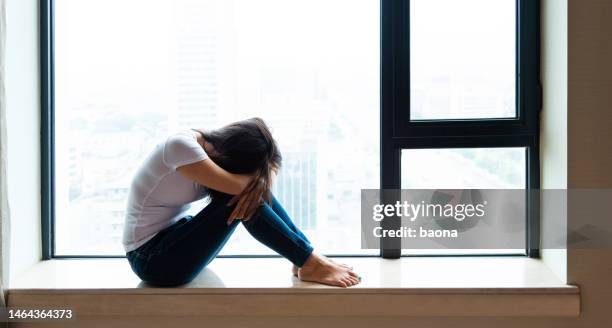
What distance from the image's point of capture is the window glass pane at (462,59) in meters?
2.21

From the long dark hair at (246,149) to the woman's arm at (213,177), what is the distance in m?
0.05

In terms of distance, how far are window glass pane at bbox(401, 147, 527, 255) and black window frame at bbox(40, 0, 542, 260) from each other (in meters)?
0.03

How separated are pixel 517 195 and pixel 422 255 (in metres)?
0.43

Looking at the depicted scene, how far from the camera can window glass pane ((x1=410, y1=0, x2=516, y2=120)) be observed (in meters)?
2.21

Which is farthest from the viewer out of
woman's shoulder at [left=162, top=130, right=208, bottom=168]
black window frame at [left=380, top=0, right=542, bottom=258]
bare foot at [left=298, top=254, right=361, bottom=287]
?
black window frame at [left=380, top=0, right=542, bottom=258]

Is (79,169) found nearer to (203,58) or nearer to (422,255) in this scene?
(203,58)

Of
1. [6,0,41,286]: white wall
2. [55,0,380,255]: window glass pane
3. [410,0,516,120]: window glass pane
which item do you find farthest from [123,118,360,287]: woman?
[410,0,516,120]: window glass pane

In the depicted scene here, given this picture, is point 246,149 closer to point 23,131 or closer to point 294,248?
point 294,248

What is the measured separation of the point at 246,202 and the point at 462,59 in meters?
1.01

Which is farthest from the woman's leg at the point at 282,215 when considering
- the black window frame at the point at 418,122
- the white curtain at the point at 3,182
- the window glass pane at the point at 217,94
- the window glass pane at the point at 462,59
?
the white curtain at the point at 3,182

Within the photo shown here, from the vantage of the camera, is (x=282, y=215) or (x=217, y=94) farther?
(x=217, y=94)

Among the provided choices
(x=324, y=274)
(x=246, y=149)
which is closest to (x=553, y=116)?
(x=324, y=274)

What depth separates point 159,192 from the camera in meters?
1.91

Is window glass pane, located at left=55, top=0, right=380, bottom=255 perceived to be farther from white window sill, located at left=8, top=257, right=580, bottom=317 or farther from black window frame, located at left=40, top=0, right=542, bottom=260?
white window sill, located at left=8, top=257, right=580, bottom=317
